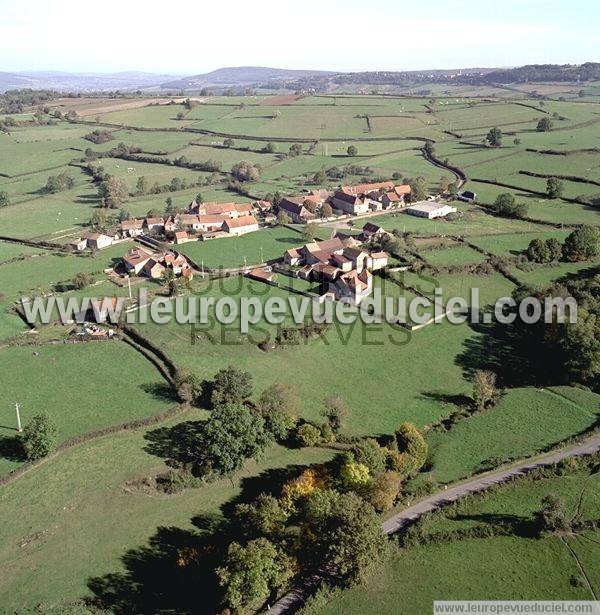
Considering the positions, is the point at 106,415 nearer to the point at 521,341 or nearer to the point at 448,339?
the point at 448,339

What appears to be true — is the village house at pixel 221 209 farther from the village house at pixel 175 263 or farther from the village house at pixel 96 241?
the village house at pixel 175 263

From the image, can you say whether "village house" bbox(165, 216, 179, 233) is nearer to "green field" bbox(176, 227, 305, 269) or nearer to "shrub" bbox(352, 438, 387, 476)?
"green field" bbox(176, 227, 305, 269)

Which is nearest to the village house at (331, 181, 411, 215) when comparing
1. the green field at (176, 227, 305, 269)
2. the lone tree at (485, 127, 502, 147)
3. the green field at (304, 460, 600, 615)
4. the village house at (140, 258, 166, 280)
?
the green field at (176, 227, 305, 269)

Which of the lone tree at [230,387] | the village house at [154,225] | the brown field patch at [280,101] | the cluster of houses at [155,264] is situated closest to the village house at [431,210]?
the village house at [154,225]

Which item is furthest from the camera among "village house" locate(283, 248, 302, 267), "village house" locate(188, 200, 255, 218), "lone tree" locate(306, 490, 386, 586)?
"village house" locate(188, 200, 255, 218)

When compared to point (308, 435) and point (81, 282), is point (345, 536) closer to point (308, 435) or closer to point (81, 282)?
point (308, 435)

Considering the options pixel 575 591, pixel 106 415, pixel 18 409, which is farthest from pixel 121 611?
pixel 575 591
